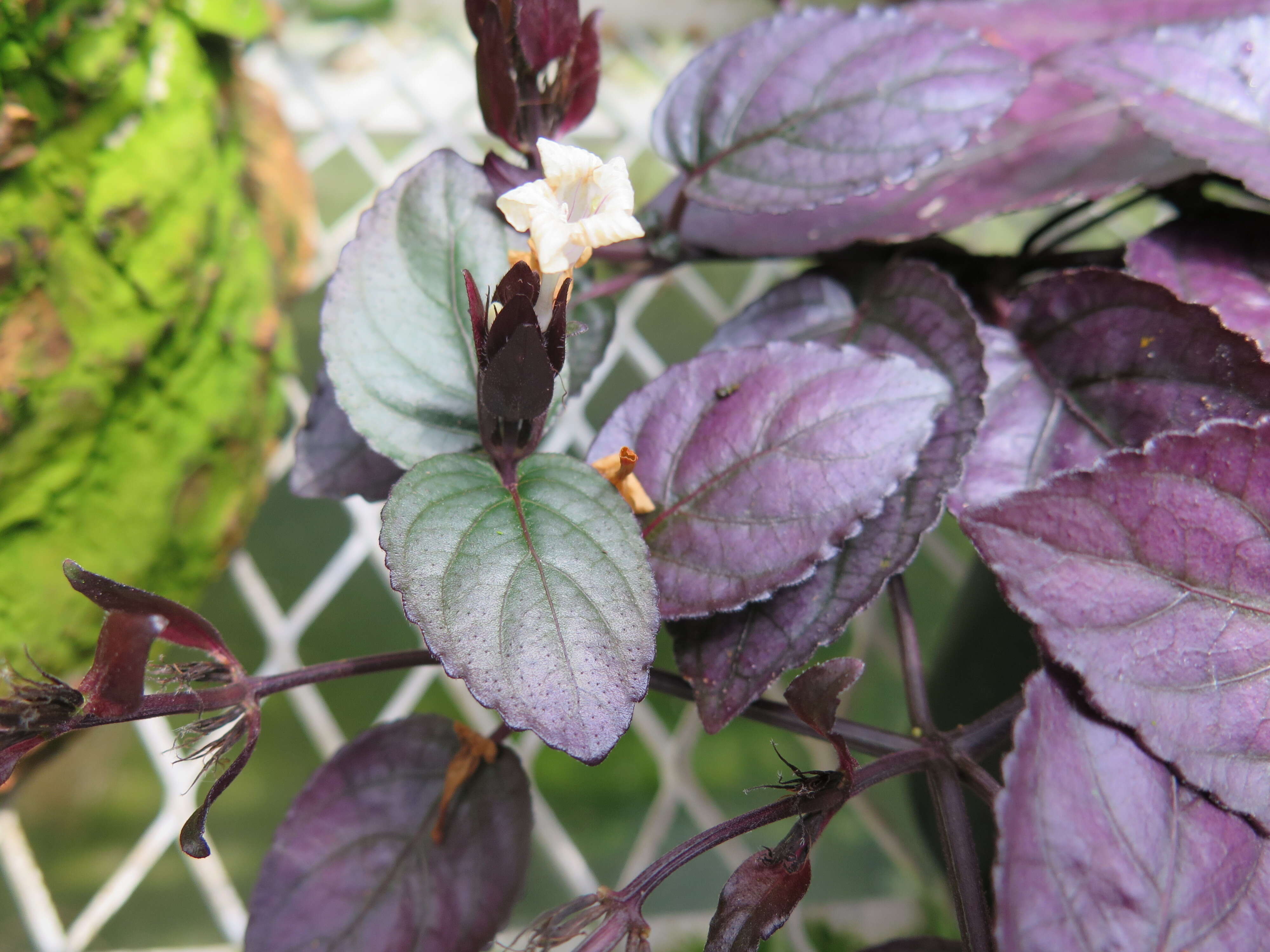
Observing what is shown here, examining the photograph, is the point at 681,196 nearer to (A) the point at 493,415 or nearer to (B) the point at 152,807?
(A) the point at 493,415

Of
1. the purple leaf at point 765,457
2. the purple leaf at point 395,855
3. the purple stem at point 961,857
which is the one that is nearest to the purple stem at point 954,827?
the purple stem at point 961,857

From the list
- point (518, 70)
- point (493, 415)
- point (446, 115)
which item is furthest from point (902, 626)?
point (446, 115)

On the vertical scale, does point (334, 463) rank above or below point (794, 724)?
above

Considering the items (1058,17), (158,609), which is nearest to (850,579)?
(158,609)

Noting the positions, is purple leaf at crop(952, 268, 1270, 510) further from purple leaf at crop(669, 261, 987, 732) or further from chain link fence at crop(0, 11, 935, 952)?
chain link fence at crop(0, 11, 935, 952)

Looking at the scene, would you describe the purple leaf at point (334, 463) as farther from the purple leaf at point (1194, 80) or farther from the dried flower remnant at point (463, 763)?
the purple leaf at point (1194, 80)

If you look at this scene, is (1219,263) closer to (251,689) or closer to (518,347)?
(518,347)
